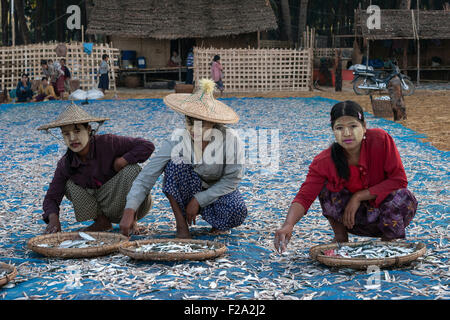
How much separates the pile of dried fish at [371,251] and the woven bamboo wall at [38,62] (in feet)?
48.9

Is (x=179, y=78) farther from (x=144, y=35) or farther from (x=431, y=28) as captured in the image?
(x=431, y=28)

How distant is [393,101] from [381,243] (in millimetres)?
8044

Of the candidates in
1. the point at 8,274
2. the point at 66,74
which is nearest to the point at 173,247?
the point at 8,274

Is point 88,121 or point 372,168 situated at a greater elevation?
point 88,121

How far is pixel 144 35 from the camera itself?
1997 cm

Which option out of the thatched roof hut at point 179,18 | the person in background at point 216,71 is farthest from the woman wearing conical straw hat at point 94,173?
the thatched roof hut at point 179,18

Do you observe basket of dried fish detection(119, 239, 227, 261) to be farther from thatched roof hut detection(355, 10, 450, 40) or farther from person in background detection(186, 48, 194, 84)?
thatched roof hut detection(355, 10, 450, 40)

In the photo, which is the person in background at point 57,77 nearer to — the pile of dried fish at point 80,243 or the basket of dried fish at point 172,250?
the pile of dried fish at point 80,243

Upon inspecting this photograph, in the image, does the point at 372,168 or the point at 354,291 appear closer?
the point at 354,291

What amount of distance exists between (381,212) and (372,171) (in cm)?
23

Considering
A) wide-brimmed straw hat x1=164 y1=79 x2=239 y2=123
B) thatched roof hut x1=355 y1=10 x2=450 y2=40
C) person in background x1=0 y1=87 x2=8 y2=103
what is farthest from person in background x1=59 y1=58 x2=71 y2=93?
wide-brimmed straw hat x1=164 y1=79 x2=239 y2=123

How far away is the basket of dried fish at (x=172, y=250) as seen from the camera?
3.04 m
